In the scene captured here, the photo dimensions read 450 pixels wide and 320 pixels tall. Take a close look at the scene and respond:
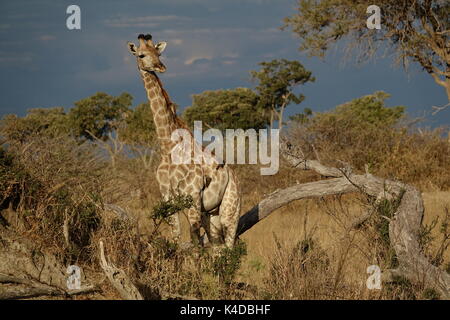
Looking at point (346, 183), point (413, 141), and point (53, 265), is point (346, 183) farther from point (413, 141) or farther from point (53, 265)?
point (413, 141)

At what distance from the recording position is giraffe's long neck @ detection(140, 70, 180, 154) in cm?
742

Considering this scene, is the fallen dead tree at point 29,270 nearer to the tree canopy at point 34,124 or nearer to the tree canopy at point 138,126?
the tree canopy at point 34,124

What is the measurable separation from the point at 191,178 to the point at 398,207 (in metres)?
2.50

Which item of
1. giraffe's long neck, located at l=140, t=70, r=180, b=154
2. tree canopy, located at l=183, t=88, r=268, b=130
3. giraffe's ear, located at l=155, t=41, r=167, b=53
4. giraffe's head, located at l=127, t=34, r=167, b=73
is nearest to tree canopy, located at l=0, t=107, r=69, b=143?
giraffe's long neck, located at l=140, t=70, r=180, b=154

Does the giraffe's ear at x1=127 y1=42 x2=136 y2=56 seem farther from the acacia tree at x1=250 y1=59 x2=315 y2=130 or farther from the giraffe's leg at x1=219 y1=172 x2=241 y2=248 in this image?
the acacia tree at x1=250 y1=59 x2=315 y2=130

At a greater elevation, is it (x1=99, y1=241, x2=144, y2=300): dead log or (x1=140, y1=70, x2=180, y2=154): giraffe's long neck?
(x1=140, y1=70, x2=180, y2=154): giraffe's long neck

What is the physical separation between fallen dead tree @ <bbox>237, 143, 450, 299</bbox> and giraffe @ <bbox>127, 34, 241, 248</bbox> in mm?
614

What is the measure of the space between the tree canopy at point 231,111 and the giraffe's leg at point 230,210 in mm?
24817

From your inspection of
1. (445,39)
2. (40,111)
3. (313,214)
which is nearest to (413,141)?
(313,214)

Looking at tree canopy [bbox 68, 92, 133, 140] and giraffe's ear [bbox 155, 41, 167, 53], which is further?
tree canopy [bbox 68, 92, 133, 140]

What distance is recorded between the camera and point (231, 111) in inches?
1345

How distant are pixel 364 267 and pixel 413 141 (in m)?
10.5

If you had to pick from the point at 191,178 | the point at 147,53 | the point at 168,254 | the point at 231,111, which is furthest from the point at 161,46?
the point at 231,111

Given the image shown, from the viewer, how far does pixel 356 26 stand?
819 inches
